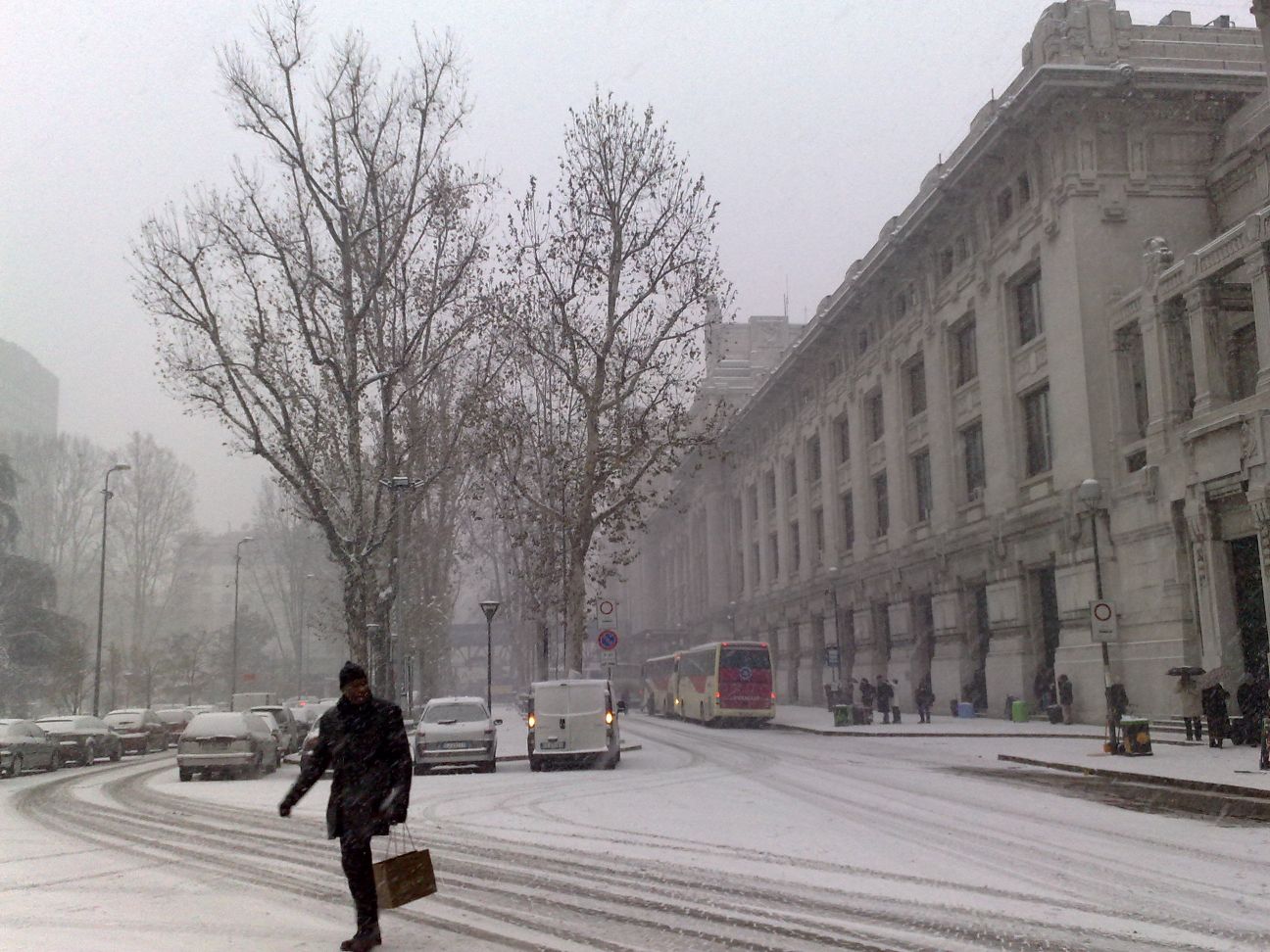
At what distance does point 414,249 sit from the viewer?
31891 millimetres

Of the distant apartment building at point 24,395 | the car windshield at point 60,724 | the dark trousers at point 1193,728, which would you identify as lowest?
the dark trousers at point 1193,728

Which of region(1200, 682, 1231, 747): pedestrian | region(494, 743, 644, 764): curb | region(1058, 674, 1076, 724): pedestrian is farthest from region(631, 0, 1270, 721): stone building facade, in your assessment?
region(494, 743, 644, 764): curb

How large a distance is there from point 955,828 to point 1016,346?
1044 inches

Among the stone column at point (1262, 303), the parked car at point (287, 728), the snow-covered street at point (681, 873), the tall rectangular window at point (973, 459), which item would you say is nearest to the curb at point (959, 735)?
the stone column at point (1262, 303)

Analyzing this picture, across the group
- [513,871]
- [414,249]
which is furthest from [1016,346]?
[513,871]

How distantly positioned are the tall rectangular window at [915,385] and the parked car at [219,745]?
28.9 m

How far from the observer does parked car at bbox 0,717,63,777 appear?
27.2m

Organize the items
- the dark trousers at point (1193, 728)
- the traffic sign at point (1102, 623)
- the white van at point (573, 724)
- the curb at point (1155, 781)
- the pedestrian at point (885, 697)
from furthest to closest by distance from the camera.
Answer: the pedestrian at point (885, 697)
the dark trousers at point (1193, 728)
the white van at point (573, 724)
the traffic sign at point (1102, 623)
the curb at point (1155, 781)

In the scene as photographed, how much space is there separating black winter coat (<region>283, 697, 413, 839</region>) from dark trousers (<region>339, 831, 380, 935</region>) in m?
0.07

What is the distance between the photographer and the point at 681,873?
9977mm

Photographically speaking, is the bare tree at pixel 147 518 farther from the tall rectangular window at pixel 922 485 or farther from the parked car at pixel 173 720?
the tall rectangular window at pixel 922 485

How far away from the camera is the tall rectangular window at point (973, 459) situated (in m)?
39.7

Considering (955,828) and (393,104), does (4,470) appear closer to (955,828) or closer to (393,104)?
(393,104)

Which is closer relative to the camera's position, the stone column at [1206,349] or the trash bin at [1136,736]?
the trash bin at [1136,736]
